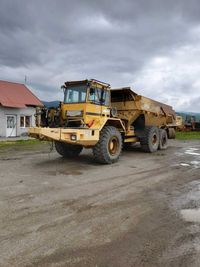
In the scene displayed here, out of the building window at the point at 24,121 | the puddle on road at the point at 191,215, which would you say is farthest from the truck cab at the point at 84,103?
the building window at the point at 24,121

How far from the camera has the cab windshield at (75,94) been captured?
32.5 ft

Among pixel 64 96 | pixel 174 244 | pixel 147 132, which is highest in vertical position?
pixel 64 96

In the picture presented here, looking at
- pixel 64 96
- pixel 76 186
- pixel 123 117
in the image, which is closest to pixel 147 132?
→ pixel 123 117

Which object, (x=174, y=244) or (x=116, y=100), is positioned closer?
(x=174, y=244)

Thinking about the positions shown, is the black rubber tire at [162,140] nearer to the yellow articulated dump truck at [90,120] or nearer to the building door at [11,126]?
the yellow articulated dump truck at [90,120]

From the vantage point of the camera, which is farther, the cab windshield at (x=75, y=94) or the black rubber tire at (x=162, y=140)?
the black rubber tire at (x=162, y=140)

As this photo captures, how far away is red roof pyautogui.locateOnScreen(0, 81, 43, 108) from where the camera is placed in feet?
79.0

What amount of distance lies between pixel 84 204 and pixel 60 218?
832mm

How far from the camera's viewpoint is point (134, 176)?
26.9 feet

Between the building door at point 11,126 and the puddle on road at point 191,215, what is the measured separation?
21.0 m

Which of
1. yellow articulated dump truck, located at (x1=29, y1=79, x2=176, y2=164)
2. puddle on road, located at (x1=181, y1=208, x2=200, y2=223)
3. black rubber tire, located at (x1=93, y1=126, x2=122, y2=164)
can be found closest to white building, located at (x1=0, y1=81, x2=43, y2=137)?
yellow articulated dump truck, located at (x1=29, y1=79, x2=176, y2=164)

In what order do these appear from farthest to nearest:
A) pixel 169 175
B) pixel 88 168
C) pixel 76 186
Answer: pixel 88 168
pixel 169 175
pixel 76 186

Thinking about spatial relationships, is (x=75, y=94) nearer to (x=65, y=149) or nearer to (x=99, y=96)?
(x=99, y=96)

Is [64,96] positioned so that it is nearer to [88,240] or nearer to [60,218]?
[60,218]
